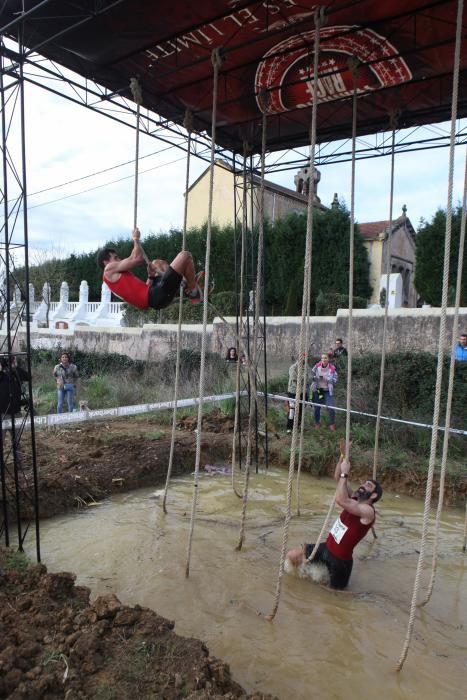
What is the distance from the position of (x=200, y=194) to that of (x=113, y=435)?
22016 millimetres

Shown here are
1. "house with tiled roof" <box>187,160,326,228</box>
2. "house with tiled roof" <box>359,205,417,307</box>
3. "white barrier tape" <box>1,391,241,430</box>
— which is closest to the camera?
"white barrier tape" <box>1,391,241,430</box>

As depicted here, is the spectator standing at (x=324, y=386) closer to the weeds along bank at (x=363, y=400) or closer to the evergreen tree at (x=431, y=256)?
the weeds along bank at (x=363, y=400)

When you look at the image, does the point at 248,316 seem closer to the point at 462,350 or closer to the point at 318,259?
the point at 462,350

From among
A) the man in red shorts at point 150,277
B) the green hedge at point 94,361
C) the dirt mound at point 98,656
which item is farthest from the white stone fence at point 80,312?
the dirt mound at point 98,656

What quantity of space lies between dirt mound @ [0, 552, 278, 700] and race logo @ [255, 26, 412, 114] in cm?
556

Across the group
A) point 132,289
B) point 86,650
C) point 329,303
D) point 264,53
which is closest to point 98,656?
point 86,650

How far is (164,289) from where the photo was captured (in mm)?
4852

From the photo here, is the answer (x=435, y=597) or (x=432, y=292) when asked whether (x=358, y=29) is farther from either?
(x=432, y=292)

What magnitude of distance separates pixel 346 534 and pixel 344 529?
5 centimetres

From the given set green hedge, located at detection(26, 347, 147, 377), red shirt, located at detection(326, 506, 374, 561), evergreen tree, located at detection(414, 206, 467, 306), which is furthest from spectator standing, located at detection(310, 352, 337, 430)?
evergreen tree, located at detection(414, 206, 467, 306)

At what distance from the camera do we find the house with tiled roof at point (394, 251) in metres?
22.7

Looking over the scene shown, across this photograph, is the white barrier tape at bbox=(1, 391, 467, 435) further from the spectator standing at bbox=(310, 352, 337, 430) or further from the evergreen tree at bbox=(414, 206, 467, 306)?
the evergreen tree at bbox=(414, 206, 467, 306)

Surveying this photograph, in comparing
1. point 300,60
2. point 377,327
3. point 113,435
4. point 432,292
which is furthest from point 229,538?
point 432,292

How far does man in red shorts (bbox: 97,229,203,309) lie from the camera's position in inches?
191
